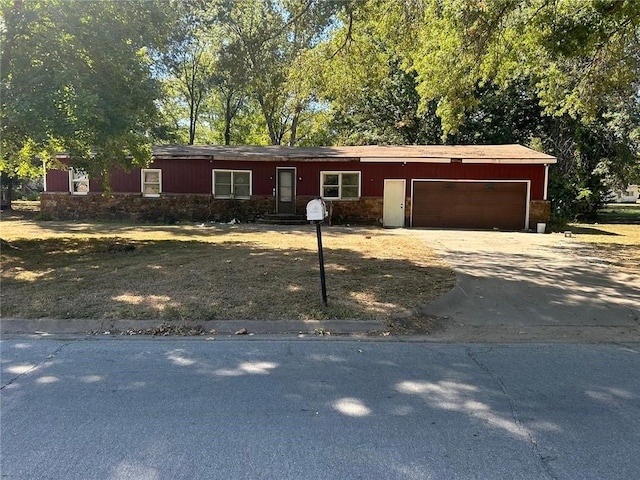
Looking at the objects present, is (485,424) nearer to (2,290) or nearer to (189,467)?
(189,467)

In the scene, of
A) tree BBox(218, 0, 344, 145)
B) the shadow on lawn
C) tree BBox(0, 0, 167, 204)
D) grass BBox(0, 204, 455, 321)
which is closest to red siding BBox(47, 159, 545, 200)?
tree BBox(218, 0, 344, 145)

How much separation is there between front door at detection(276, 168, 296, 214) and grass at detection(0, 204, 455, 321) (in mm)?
7855

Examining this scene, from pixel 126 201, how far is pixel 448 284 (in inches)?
692

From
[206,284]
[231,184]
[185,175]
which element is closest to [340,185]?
[231,184]

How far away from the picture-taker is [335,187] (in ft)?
67.6

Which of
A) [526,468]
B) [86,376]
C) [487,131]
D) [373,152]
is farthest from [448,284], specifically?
[487,131]

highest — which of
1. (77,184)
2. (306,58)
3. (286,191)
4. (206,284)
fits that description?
(306,58)

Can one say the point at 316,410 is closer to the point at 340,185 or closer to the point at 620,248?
the point at 620,248

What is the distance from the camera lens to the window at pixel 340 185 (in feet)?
67.0

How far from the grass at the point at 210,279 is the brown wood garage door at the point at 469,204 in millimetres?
7680

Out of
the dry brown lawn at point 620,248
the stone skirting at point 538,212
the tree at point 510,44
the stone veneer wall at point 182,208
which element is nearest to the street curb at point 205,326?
the dry brown lawn at point 620,248

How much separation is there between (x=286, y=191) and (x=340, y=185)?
2514 millimetres

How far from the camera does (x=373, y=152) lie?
68.9 ft

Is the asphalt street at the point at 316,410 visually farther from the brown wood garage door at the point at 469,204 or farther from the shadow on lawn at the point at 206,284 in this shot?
the brown wood garage door at the point at 469,204
